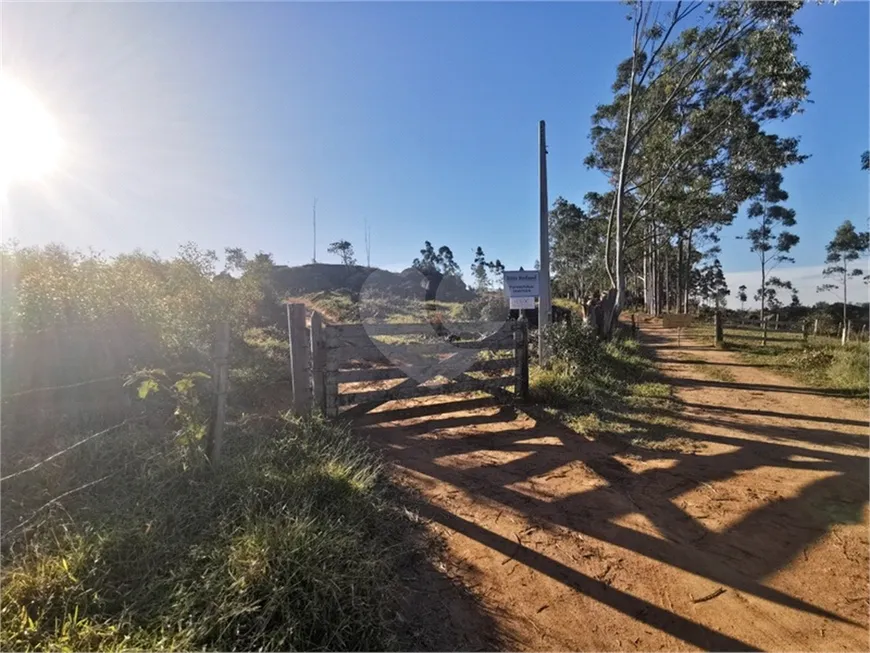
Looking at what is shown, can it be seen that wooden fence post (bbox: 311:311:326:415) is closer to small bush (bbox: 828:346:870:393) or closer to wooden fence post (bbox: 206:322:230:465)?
wooden fence post (bbox: 206:322:230:465)

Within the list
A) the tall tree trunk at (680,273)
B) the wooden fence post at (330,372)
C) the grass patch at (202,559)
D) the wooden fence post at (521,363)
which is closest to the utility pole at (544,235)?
the wooden fence post at (521,363)

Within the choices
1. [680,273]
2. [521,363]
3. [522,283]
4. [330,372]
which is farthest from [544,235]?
[680,273]

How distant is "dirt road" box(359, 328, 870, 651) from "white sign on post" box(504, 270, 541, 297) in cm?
376

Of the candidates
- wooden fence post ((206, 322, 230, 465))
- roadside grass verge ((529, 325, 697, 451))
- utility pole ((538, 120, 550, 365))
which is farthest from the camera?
utility pole ((538, 120, 550, 365))

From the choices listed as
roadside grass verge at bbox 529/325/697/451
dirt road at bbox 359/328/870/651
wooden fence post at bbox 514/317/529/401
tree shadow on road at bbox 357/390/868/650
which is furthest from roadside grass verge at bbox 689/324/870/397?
wooden fence post at bbox 514/317/529/401

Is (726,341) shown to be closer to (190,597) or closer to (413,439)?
(413,439)

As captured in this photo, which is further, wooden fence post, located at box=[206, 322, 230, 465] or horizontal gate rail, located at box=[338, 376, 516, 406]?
horizontal gate rail, located at box=[338, 376, 516, 406]

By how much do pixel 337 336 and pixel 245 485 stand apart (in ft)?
7.73

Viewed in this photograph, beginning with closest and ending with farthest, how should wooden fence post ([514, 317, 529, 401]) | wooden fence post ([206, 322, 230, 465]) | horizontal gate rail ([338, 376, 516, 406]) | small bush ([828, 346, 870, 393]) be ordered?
wooden fence post ([206, 322, 230, 465])
horizontal gate rail ([338, 376, 516, 406])
wooden fence post ([514, 317, 529, 401])
small bush ([828, 346, 870, 393])

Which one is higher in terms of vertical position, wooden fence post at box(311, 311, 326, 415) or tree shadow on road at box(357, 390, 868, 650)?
wooden fence post at box(311, 311, 326, 415)

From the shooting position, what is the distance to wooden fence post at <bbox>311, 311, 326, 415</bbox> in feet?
16.9

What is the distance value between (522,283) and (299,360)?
543 centimetres

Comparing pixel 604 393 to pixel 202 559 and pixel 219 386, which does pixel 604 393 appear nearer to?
pixel 219 386

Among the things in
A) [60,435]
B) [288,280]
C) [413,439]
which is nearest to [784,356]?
[413,439]
